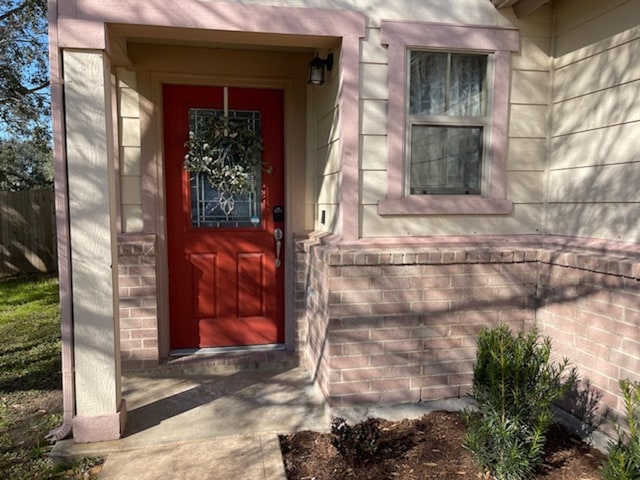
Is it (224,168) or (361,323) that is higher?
(224,168)

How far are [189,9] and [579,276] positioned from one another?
8.93 feet

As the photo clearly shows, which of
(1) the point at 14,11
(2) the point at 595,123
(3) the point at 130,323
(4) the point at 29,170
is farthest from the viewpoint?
(4) the point at 29,170

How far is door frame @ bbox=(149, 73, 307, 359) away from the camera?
3.56 metres

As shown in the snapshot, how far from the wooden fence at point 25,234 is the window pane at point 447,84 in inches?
285

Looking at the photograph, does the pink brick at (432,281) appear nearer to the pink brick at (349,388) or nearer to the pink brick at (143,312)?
the pink brick at (349,388)

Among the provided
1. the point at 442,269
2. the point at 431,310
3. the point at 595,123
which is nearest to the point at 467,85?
the point at 595,123

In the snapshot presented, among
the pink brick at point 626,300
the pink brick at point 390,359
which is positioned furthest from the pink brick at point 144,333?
the pink brick at point 626,300

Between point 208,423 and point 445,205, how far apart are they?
1998mm

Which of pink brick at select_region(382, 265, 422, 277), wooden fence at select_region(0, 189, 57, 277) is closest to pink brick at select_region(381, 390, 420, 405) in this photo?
pink brick at select_region(382, 265, 422, 277)

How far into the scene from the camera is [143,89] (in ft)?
11.5

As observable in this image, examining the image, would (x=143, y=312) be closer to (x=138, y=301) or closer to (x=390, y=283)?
(x=138, y=301)

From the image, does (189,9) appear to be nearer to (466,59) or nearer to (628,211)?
(466,59)

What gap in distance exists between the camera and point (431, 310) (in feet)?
9.82

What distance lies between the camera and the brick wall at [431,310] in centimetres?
284
